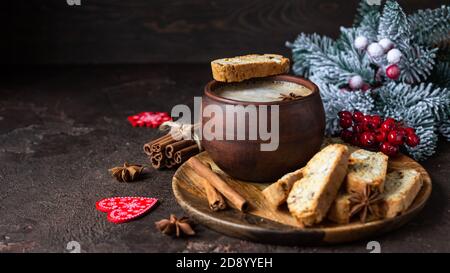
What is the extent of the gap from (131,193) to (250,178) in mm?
298

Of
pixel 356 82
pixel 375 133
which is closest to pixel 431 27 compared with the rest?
pixel 356 82

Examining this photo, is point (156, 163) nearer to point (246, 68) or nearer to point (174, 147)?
point (174, 147)

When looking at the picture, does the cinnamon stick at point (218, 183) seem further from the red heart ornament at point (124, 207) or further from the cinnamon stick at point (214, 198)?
the red heart ornament at point (124, 207)

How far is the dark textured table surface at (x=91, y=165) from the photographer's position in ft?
4.05

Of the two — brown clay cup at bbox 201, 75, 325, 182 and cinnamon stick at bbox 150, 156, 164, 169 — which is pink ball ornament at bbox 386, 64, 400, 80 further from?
cinnamon stick at bbox 150, 156, 164, 169

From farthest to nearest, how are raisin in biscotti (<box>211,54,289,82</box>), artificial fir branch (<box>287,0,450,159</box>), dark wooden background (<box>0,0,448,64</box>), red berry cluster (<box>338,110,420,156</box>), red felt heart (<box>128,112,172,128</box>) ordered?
dark wooden background (<box>0,0,448,64</box>) < red felt heart (<box>128,112,172,128</box>) < artificial fir branch (<box>287,0,450,159</box>) < red berry cluster (<box>338,110,420,156</box>) < raisin in biscotti (<box>211,54,289,82</box>)

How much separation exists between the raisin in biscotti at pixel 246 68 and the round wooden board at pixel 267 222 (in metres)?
0.26

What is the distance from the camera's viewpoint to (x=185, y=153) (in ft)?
5.33

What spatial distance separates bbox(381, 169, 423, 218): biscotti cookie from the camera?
4.00 ft

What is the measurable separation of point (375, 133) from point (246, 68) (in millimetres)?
402

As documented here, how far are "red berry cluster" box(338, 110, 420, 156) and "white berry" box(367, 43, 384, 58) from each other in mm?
277

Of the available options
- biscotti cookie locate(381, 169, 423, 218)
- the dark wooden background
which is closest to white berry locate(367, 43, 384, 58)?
biscotti cookie locate(381, 169, 423, 218)

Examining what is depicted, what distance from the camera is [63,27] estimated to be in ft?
8.69

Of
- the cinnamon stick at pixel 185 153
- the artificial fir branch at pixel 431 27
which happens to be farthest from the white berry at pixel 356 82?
the cinnamon stick at pixel 185 153
